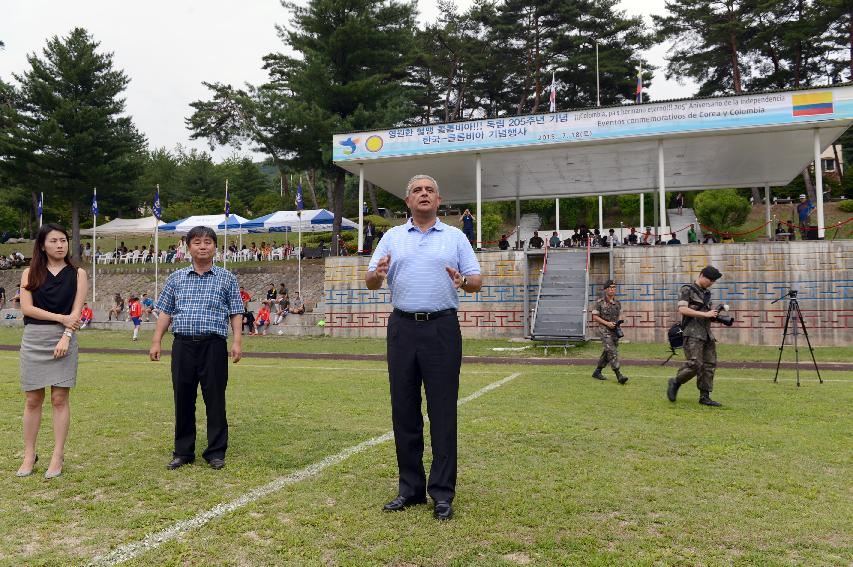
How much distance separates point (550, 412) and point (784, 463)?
290 centimetres

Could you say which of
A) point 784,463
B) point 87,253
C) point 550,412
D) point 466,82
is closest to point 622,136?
point 550,412

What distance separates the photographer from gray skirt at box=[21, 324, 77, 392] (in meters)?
4.94

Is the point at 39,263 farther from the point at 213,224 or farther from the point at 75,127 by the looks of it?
the point at 75,127

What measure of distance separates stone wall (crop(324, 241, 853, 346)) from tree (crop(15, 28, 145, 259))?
29.5 metres

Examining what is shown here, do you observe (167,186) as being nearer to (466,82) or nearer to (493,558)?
(466,82)

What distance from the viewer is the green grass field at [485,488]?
3395 mm

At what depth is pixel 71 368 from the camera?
16.6ft

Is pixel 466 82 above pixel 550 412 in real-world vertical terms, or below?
above

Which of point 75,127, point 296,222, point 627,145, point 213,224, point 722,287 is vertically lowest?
point 722,287

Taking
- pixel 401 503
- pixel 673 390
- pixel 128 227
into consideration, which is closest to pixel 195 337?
pixel 401 503

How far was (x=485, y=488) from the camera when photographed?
4.55m

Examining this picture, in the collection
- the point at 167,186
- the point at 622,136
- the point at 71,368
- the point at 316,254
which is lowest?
the point at 71,368

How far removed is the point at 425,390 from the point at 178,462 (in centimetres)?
236

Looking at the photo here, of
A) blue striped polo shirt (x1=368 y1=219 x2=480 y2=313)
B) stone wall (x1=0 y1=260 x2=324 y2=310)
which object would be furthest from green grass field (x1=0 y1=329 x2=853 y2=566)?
stone wall (x1=0 y1=260 x2=324 y2=310)
